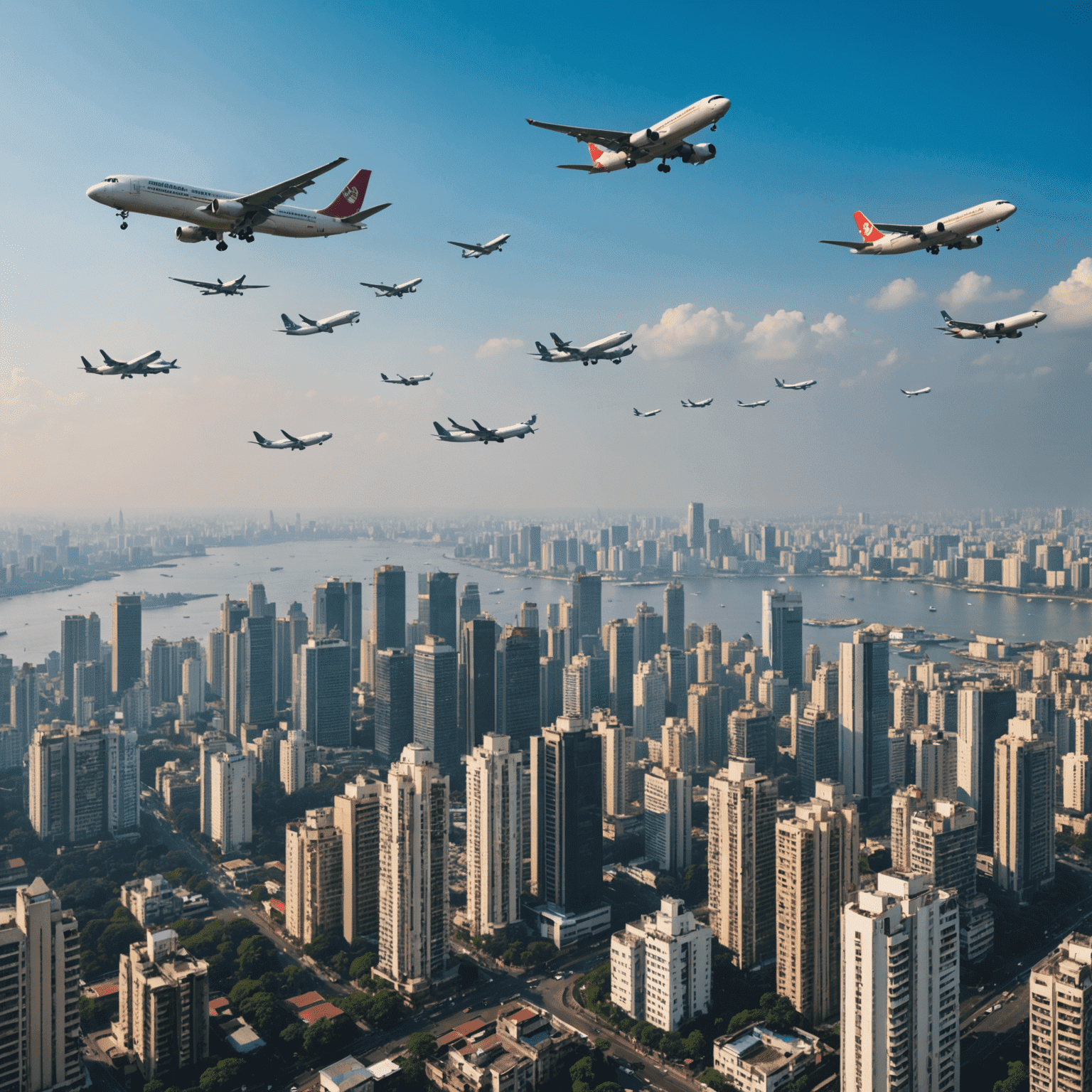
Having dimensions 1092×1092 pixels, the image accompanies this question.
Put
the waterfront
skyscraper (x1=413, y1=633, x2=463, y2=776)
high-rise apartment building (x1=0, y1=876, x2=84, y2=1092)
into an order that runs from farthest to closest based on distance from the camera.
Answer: the waterfront
skyscraper (x1=413, y1=633, x2=463, y2=776)
high-rise apartment building (x1=0, y1=876, x2=84, y2=1092)

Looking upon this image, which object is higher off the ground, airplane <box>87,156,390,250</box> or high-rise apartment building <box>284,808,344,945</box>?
airplane <box>87,156,390,250</box>

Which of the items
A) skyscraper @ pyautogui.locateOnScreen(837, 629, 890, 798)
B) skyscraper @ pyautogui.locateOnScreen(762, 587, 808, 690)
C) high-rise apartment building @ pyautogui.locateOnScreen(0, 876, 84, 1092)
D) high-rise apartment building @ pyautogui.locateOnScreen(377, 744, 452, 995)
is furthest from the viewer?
skyscraper @ pyautogui.locateOnScreen(762, 587, 808, 690)

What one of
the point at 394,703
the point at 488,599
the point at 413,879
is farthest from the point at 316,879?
the point at 488,599

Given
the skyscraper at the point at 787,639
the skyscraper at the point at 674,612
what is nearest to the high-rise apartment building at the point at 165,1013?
the skyscraper at the point at 787,639

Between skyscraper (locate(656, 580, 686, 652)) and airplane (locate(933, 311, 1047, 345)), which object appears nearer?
airplane (locate(933, 311, 1047, 345))

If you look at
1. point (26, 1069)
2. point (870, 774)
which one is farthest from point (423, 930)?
point (870, 774)

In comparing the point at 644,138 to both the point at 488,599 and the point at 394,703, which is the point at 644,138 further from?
the point at 488,599

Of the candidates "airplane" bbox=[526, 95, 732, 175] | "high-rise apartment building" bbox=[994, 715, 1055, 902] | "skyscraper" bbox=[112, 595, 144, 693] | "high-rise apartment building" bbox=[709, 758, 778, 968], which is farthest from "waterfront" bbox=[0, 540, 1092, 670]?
"airplane" bbox=[526, 95, 732, 175]

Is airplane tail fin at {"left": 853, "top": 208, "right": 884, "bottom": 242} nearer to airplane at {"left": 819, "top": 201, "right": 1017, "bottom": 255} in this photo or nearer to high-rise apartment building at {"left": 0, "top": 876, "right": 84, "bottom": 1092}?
airplane at {"left": 819, "top": 201, "right": 1017, "bottom": 255}

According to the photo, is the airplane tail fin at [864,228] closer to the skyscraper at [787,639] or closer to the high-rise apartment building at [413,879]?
the high-rise apartment building at [413,879]
